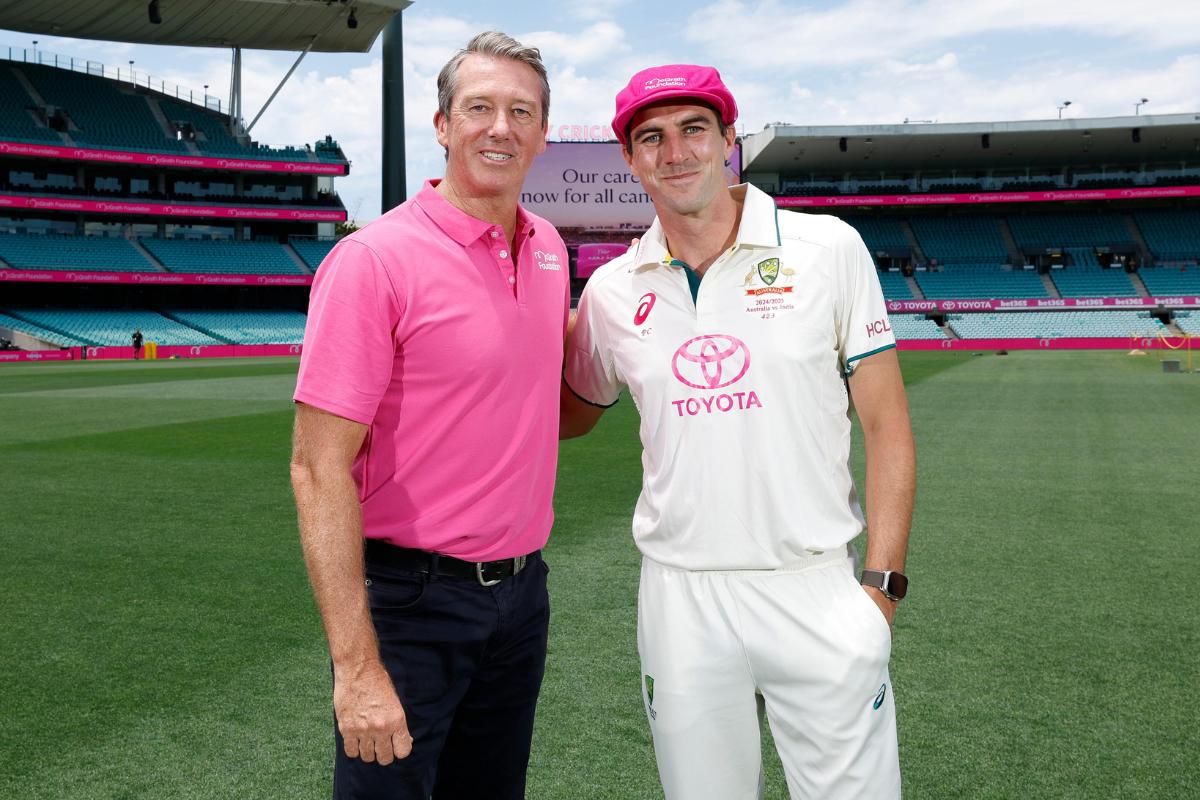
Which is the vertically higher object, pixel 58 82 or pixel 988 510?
pixel 58 82

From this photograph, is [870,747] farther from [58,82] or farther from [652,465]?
[58,82]

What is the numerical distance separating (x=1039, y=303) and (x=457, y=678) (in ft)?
200

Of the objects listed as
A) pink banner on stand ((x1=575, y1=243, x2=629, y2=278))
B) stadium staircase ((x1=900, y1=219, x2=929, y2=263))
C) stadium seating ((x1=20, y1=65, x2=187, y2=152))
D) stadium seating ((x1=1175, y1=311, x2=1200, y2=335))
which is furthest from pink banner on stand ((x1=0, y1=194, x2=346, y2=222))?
stadium seating ((x1=1175, y1=311, x2=1200, y2=335))

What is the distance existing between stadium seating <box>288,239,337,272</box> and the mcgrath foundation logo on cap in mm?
61353

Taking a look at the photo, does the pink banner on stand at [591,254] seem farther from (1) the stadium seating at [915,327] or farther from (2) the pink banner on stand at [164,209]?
(2) the pink banner on stand at [164,209]

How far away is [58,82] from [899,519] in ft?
229

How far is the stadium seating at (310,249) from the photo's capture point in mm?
61750

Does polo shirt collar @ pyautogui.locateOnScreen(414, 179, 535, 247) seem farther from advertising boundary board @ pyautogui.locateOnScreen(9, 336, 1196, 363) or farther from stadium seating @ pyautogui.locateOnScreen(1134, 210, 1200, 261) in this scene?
stadium seating @ pyautogui.locateOnScreen(1134, 210, 1200, 261)

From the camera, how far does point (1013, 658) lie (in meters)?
5.00

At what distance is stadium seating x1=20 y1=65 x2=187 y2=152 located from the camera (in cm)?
5731

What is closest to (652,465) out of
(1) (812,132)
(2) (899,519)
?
(2) (899,519)

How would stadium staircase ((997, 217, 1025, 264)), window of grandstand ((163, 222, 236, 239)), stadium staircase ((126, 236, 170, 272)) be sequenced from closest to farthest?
stadium staircase ((126, 236, 170, 272)) < window of grandstand ((163, 222, 236, 239)) < stadium staircase ((997, 217, 1025, 264))

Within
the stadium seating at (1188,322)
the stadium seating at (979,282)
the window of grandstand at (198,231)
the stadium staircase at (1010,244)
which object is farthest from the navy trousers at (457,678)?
the stadium staircase at (1010,244)

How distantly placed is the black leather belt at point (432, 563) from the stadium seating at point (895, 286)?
2347 inches
